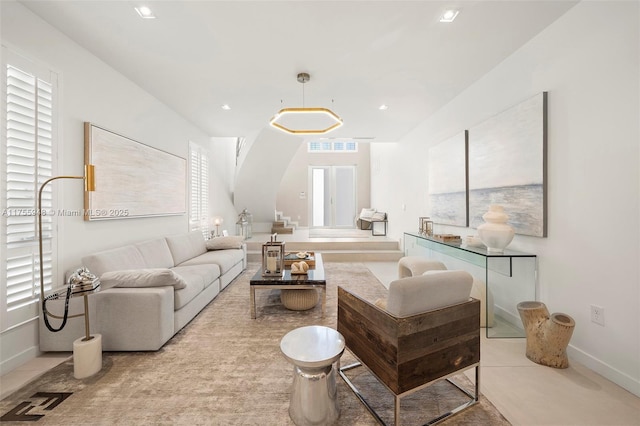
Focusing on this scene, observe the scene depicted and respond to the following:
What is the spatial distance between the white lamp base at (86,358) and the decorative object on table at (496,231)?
11.5 ft

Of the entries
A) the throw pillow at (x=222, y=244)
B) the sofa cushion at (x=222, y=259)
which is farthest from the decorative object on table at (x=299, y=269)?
the throw pillow at (x=222, y=244)

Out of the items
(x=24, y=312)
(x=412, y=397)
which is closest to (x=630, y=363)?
(x=412, y=397)

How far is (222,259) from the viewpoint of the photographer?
13.6ft

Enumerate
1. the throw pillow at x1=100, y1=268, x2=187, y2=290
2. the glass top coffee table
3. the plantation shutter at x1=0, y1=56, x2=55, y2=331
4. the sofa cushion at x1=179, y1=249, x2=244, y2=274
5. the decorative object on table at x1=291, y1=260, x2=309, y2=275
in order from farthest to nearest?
the sofa cushion at x1=179, y1=249, x2=244, y2=274 → the decorative object on table at x1=291, y1=260, x2=309, y2=275 → the glass top coffee table → the throw pillow at x1=100, y1=268, x2=187, y2=290 → the plantation shutter at x1=0, y1=56, x2=55, y2=331

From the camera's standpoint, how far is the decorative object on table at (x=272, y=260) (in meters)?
3.27

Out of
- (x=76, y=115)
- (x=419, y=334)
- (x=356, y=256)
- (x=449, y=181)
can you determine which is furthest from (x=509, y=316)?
(x=76, y=115)

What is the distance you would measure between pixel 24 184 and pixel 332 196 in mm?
8717

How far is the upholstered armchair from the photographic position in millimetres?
1474

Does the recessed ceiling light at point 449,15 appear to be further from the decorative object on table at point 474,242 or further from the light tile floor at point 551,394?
the light tile floor at point 551,394

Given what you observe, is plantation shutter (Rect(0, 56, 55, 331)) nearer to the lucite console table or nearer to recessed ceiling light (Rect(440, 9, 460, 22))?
recessed ceiling light (Rect(440, 9, 460, 22))

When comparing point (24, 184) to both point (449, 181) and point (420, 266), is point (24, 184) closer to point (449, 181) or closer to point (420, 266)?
point (420, 266)

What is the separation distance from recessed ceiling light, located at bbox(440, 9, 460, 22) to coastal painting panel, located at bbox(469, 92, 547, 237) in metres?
1.08

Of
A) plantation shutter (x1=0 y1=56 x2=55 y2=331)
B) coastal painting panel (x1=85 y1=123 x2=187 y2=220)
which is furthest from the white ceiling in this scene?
coastal painting panel (x1=85 y1=123 x2=187 y2=220)

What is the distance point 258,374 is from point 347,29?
298cm
